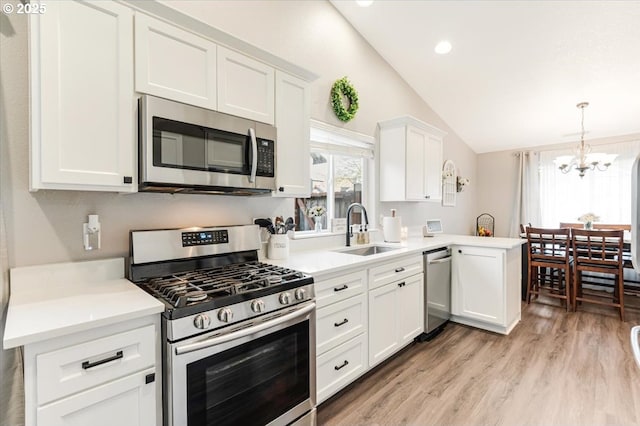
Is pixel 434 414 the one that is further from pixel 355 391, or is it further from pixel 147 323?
pixel 147 323

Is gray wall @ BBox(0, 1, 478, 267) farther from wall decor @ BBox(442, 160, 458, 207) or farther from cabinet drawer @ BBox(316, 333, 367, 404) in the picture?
cabinet drawer @ BBox(316, 333, 367, 404)

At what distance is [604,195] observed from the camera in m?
5.00

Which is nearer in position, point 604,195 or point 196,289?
point 196,289

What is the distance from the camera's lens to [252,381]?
1.49 m

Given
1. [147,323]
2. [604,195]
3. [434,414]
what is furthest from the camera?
[604,195]

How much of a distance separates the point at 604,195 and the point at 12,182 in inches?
271

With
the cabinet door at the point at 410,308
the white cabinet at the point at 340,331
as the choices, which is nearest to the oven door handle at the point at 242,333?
the white cabinet at the point at 340,331

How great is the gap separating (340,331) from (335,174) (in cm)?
168

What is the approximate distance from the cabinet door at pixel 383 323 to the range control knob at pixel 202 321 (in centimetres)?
131

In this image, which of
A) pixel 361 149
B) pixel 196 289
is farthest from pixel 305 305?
pixel 361 149

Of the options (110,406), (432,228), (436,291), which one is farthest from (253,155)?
(432,228)

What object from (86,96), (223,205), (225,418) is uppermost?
(86,96)

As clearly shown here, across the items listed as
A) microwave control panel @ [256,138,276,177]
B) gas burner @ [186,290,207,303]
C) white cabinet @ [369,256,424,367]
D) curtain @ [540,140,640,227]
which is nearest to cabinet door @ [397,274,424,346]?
white cabinet @ [369,256,424,367]

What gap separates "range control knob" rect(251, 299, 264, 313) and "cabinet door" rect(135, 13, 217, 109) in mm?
1074
